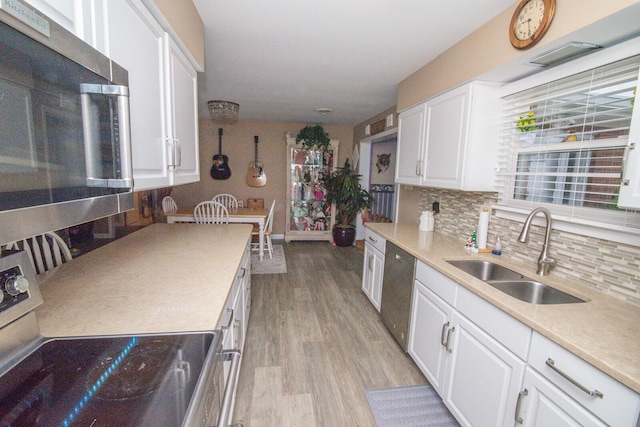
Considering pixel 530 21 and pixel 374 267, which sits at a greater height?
pixel 530 21

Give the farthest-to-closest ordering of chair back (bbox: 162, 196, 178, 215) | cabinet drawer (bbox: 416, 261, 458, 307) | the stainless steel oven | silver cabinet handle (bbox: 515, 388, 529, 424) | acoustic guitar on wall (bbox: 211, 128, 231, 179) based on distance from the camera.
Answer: acoustic guitar on wall (bbox: 211, 128, 231, 179) → chair back (bbox: 162, 196, 178, 215) → cabinet drawer (bbox: 416, 261, 458, 307) → silver cabinet handle (bbox: 515, 388, 529, 424) → the stainless steel oven

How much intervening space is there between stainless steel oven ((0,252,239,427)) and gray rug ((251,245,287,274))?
3112 mm

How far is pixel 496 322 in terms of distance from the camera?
1.32m

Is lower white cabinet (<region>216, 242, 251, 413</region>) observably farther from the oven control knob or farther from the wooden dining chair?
the wooden dining chair

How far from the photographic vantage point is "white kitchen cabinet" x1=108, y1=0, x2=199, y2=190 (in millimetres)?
1062

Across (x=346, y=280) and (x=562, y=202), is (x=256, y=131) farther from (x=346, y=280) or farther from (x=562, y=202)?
(x=562, y=202)

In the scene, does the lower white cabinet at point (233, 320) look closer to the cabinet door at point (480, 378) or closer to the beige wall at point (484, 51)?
the cabinet door at point (480, 378)

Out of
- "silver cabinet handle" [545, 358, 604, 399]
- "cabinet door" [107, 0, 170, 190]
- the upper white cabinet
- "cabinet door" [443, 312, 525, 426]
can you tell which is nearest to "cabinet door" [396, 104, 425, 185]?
Answer: the upper white cabinet

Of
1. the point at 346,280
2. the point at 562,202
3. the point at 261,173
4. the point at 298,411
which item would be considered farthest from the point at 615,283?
the point at 261,173

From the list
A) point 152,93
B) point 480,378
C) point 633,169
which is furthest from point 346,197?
point 633,169

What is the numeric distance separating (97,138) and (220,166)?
483 cm

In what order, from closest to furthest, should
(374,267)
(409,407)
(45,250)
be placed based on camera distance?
(45,250)
(409,407)
(374,267)

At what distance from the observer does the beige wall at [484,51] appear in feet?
3.99

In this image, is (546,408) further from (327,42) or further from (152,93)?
(327,42)
